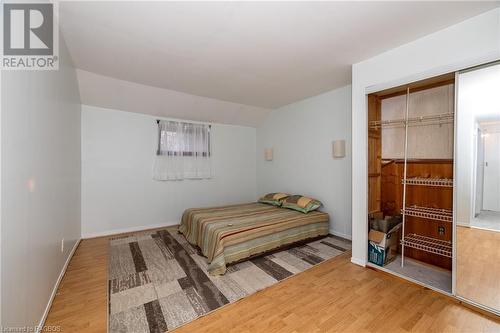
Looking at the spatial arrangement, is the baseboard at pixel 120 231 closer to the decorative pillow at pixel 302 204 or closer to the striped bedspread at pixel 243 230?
the striped bedspread at pixel 243 230

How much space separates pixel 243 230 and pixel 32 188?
2059 millimetres

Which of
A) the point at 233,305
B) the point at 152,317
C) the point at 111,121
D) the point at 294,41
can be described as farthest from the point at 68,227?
the point at 294,41

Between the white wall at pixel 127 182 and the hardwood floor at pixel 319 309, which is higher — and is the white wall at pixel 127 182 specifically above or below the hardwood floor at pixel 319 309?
above

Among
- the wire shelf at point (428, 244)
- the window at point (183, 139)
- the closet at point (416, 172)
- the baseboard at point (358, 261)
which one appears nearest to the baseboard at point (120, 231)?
the window at point (183, 139)

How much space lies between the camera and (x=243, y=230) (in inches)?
105

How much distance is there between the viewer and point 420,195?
2.53 m

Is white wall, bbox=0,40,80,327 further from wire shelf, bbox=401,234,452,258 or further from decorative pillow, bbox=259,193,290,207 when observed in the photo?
wire shelf, bbox=401,234,452,258

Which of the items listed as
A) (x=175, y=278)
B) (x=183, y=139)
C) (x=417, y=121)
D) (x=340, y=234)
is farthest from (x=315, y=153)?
(x=175, y=278)

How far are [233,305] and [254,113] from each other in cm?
407

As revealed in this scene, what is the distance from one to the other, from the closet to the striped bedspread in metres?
1.00

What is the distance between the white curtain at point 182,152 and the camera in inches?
164

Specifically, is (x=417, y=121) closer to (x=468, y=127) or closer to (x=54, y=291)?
(x=468, y=127)

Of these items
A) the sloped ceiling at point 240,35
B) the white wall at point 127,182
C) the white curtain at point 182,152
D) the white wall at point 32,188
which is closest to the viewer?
the white wall at point 32,188

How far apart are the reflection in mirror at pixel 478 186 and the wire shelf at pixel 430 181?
0.37 meters
